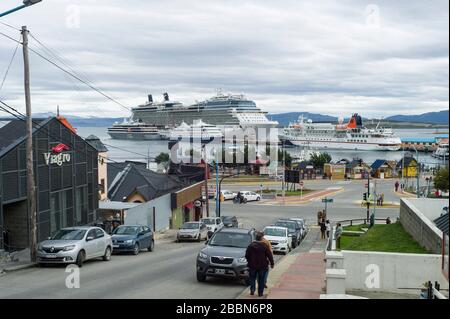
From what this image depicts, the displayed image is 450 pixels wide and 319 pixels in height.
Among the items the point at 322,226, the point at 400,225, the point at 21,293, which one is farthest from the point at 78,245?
the point at 322,226

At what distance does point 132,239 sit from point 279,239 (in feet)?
20.2

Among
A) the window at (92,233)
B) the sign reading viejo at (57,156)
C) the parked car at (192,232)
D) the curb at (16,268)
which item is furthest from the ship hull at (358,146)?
the curb at (16,268)

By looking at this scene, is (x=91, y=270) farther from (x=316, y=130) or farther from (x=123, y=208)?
(x=316, y=130)

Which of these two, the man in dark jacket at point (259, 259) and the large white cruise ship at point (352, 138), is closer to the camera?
the man in dark jacket at point (259, 259)

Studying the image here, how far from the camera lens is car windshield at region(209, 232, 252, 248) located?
15.1m

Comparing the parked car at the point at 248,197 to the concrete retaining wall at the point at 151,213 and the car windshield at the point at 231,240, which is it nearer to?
the concrete retaining wall at the point at 151,213

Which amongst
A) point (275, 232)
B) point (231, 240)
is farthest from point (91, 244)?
point (275, 232)

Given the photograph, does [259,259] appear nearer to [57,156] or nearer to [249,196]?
[57,156]

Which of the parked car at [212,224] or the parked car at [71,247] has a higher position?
the parked car at [71,247]

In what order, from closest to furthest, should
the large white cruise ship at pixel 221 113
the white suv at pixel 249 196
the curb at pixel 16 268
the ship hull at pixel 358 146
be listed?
the curb at pixel 16 268
the white suv at pixel 249 196
the ship hull at pixel 358 146
the large white cruise ship at pixel 221 113

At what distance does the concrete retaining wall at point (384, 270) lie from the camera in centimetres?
1365

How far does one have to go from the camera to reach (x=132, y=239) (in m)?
22.5

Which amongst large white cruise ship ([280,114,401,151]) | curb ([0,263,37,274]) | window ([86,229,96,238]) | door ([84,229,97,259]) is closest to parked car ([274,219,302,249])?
window ([86,229,96,238])

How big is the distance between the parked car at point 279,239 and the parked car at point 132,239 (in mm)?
4845
